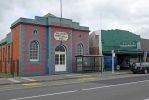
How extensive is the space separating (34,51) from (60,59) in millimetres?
3546

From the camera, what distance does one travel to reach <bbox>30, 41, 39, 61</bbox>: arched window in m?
29.4

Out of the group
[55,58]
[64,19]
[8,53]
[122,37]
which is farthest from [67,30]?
[122,37]

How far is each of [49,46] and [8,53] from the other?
6435 mm

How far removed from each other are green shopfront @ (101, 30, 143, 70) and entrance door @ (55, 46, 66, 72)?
7250mm

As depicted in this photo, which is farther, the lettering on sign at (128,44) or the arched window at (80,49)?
the lettering on sign at (128,44)

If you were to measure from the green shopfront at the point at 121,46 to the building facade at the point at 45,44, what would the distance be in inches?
220

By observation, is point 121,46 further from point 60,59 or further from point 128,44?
point 60,59

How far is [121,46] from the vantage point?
3953 cm

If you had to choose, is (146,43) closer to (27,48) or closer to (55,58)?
(55,58)

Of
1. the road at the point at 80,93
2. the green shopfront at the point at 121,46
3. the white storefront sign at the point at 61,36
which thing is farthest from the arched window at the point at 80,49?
the road at the point at 80,93

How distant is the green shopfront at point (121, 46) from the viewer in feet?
124

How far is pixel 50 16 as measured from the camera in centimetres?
3077

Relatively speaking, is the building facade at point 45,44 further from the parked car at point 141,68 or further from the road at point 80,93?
the road at point 80,93

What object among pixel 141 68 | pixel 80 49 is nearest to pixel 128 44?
pixel 141 68
